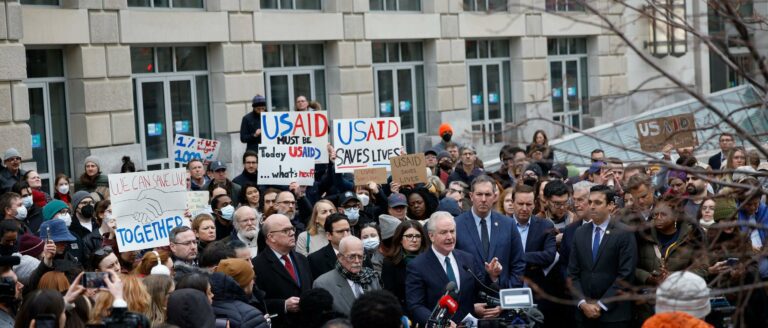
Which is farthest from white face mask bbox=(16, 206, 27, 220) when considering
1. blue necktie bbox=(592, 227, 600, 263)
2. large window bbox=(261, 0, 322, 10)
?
large window bbox=(261, 0, 322, 10)

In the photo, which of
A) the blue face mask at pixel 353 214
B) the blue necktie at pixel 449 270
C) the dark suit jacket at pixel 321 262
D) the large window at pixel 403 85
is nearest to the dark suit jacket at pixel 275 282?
the dark suit jacket at pixel 321 262

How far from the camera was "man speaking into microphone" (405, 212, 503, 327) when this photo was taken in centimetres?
988

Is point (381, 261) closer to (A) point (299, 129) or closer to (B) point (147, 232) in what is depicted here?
(B) point (147, 232)

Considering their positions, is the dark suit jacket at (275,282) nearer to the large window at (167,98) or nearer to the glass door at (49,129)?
the glass door at (49,129)

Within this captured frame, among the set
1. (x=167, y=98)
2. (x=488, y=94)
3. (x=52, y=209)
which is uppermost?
(x=167, y=98)

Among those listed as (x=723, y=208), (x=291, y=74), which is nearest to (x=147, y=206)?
(x=723, y=208)

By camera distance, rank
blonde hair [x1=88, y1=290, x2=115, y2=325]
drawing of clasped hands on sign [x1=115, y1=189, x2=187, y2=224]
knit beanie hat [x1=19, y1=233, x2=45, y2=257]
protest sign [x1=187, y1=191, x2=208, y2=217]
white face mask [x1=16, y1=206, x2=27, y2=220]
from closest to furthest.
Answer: blonde hair [x1=88, y1=290, x2=115, y2=325]
knit beanie hat [x1=19, y1=233, x2=45, y2=257]
drawing of clasped hands on sign [x1=115, y1=189, x2=187, y2=224]
white face mask [x1=16, y1=206, x2=27, y2=220]
protest sign [x1=187, y1=191, x2=208, y2=217]

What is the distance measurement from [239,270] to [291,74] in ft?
52.9

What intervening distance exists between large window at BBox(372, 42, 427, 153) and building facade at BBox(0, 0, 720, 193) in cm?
3

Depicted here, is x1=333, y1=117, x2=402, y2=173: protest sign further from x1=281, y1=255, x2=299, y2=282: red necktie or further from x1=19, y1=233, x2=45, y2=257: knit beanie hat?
x1=19, y1=233, x2=45, y2=257: knit beanie hat

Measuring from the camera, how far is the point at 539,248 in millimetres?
11555

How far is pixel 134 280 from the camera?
791cm

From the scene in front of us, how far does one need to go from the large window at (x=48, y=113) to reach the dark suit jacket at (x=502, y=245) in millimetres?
10559

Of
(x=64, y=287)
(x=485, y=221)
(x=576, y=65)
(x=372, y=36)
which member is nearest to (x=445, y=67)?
(x=372, y=36)
